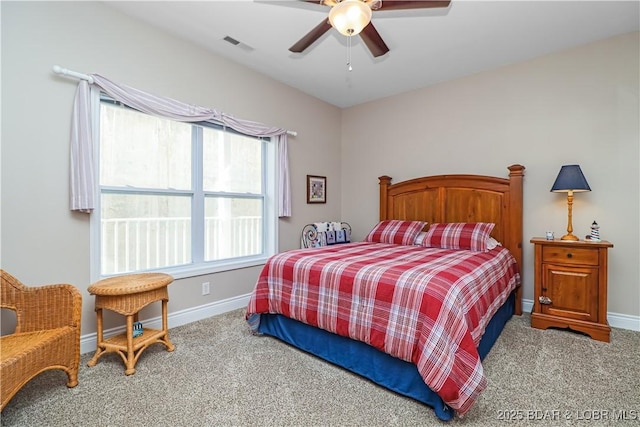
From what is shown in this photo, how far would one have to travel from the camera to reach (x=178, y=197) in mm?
3170

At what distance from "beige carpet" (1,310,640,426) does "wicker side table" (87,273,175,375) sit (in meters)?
0.11

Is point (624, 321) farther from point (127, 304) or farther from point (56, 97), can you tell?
point (56, 97)

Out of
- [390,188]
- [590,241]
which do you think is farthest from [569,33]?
[390,188]

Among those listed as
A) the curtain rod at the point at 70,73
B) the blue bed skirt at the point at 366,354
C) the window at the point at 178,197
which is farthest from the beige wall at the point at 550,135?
the curtain rod at the point at 70,73

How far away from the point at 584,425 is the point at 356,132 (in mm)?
4125

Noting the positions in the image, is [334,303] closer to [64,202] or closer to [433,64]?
[64,202]

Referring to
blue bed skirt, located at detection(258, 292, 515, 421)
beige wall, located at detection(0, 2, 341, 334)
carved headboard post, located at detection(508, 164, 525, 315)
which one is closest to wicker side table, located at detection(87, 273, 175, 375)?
beige wall, located at detection(0, 2, 341, 334)

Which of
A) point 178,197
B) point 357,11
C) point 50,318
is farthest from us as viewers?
point 178,197

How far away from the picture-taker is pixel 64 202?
234 cm

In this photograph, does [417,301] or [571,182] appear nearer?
[417,301]

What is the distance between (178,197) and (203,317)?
50.2 inches

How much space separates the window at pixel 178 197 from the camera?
2697 mm

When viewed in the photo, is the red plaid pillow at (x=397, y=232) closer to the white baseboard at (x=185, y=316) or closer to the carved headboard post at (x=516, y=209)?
the carved headboard post at (x=516, y=209)

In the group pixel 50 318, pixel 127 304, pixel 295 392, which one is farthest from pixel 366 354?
pixel 50 318
